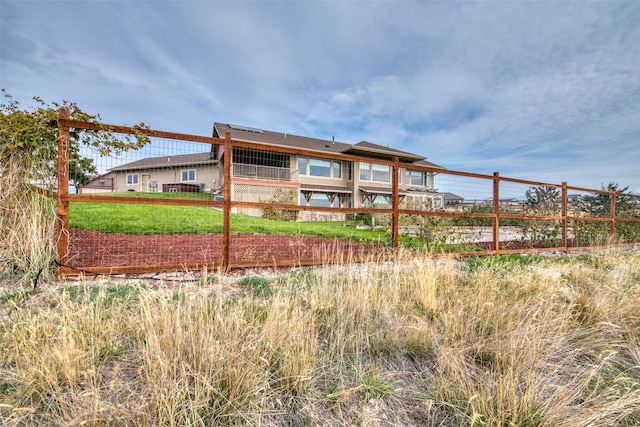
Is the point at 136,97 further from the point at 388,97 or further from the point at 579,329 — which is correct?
the point at 579,329

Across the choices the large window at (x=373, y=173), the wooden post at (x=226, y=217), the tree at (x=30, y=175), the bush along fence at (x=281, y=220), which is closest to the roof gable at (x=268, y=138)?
the bush along fence at (x=281, y=220)

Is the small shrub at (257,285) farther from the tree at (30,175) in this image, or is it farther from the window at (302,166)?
the window at (302,166)

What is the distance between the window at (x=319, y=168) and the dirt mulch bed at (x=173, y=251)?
1551 centimetres

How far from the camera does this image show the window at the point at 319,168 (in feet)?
72.6

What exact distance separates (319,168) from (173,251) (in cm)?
1808

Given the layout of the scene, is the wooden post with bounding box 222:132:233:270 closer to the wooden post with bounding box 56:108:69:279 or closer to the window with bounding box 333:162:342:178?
the wooden post with bounding box 56:108:69:279

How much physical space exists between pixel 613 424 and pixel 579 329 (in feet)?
4.40

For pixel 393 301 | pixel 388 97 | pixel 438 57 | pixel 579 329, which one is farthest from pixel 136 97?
pixel 579 329

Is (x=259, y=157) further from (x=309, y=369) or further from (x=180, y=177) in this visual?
(x=309, y=369)

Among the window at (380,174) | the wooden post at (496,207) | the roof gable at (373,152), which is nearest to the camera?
the wooden post at (496,207)

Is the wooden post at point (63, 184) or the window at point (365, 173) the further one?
the window at point (365, 173)

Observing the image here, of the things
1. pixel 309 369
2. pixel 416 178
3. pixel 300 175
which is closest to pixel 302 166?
pixel 300 175

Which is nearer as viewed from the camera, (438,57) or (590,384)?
(590,384)

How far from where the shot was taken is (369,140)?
2773 cm
